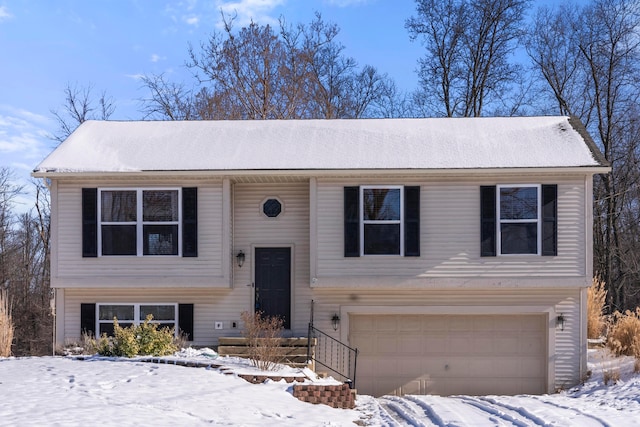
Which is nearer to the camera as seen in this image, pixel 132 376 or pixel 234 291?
pixel 132 376

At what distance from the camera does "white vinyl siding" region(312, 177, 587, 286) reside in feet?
47.8

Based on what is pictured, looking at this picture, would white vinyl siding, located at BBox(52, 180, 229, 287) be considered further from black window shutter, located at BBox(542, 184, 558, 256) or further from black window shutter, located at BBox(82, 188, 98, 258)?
black window shutter, located at BBox(542, 184, 558, 256)

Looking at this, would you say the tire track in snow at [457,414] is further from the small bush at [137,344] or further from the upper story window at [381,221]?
the small bush at [137,344]

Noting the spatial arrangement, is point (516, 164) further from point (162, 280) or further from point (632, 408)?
point (162, 280)

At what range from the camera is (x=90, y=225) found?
48.8 ft

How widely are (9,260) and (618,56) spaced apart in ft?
93.7

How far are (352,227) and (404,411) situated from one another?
4555 millimetres

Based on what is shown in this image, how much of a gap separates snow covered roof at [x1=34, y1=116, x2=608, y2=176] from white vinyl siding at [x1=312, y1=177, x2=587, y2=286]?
21.1 inches

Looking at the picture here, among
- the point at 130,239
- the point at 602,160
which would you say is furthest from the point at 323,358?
the point at 602,160

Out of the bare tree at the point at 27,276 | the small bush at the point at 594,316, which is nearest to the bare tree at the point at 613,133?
the small bush at the point at 594,316

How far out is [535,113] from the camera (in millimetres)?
28766

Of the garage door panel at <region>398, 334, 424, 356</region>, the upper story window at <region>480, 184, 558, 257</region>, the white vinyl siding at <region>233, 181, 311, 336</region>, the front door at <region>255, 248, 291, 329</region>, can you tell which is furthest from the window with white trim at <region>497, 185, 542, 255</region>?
the front door at <region>255, 248, 291, 329</region>

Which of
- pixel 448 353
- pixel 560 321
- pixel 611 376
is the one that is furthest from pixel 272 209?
pixel 611 376

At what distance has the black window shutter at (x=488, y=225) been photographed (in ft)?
47.9
